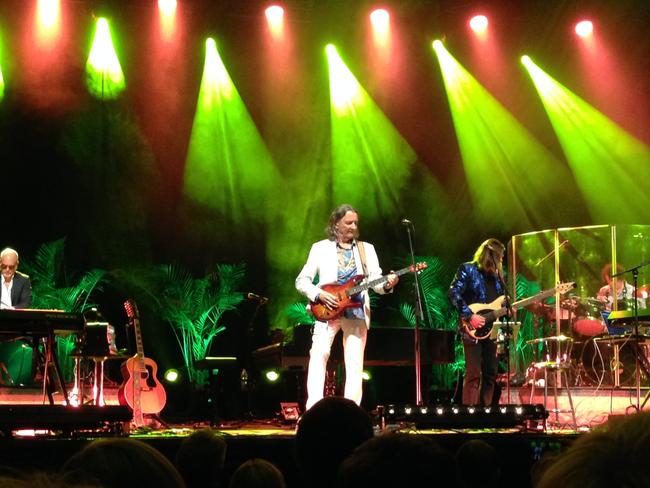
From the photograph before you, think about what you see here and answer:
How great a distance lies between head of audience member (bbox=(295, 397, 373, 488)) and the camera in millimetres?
2373

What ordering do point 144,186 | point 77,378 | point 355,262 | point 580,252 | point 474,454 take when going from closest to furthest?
point 474,454, point 355,262, point 77,378, point 580,252, point 144,186

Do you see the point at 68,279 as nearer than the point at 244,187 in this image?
Yes

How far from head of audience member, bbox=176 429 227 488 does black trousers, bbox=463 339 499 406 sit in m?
6.21

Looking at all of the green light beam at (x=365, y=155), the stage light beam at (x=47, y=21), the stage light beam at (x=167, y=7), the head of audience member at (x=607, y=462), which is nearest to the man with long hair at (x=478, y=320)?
the green light beam at (x=365, y=155)

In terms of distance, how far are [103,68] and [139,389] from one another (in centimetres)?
593

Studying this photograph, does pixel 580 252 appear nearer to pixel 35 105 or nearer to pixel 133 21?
pixel 133 21

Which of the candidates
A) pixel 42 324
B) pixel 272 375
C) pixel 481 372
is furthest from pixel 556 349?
pixel 42 324

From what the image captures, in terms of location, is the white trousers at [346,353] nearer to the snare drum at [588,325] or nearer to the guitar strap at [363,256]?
the guitar strap at [363,256]

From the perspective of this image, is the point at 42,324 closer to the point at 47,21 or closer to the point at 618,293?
the point at 618,293

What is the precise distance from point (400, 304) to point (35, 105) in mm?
6681

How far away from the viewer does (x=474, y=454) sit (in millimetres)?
3492

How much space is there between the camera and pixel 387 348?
9688 millimetres

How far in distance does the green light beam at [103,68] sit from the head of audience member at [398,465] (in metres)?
12.7

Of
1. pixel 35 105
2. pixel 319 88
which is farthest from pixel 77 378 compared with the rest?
pixel 319 88
